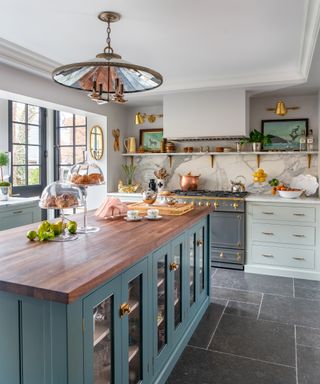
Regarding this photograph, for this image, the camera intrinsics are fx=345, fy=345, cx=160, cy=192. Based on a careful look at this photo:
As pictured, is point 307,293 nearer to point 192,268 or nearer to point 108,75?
point 192,268

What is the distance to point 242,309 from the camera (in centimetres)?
334

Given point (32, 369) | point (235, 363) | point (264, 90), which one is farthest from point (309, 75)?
point (32, 369)

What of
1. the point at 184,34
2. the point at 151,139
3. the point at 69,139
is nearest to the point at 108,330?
the point at 184,34

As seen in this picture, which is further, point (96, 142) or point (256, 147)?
point (96, 142)

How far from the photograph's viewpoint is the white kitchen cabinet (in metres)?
4.16

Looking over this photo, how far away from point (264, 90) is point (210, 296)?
277 centimetres

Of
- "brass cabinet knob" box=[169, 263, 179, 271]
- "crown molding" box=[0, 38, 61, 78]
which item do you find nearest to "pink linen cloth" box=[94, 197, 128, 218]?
"brass cabinet knob" box=[169, 263, 179, 271]

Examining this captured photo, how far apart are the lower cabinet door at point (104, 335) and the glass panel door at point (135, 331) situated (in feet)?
0.60

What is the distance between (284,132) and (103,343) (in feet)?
13.8

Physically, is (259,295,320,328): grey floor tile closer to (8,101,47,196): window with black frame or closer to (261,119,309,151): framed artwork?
(261,119,309,151): framed artwork

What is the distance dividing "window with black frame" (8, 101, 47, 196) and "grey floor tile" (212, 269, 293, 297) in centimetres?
321

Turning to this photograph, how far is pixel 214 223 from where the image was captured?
15.0 feet

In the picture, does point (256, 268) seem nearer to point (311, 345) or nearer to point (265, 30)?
point (311, 345)

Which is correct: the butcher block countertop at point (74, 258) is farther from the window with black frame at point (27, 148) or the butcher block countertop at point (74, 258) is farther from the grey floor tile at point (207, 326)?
the window with black frame at point (27, 148)
